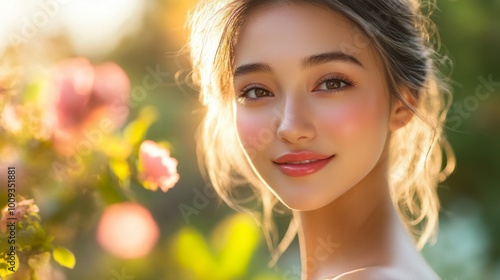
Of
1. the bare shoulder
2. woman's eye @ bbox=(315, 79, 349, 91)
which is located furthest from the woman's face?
the bare shoulder

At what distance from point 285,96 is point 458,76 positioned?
1748mm

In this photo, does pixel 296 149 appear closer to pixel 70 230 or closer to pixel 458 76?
pixel 70 230

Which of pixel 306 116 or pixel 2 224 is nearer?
pixel 2 224

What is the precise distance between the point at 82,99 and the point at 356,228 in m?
0.48

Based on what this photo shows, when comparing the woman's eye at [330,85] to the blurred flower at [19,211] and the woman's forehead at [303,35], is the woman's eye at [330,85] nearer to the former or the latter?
the woman's forehead at [303,35]

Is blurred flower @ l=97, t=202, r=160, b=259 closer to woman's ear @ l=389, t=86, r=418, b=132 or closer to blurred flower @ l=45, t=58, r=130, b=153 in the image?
blurred flower @ l=45, t=58, r=130, b=153

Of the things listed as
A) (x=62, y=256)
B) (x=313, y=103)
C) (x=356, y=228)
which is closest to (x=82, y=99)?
(x=62, y=256)

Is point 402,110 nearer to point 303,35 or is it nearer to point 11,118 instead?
point 303,35

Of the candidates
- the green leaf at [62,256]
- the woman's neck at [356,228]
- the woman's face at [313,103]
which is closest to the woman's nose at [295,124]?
the woman's face at [313,103]

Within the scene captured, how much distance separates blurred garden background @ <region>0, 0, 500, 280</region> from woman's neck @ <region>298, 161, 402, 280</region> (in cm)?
26

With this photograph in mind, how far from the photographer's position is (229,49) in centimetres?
144

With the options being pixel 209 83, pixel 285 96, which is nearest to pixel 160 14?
pixel 209 83

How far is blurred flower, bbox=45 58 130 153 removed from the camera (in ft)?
3.97

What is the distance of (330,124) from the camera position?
4.19 ft
